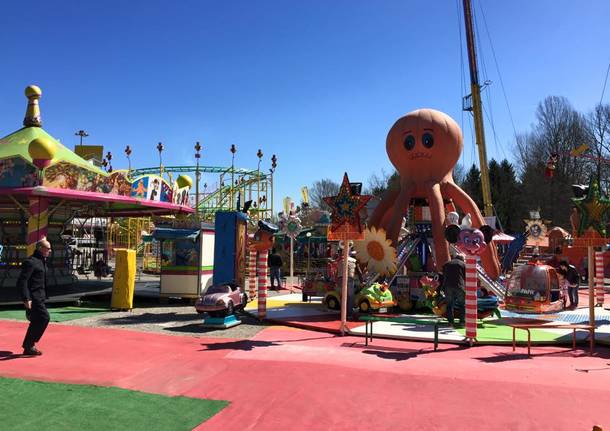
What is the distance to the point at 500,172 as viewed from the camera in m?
48.9

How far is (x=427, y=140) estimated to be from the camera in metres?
14.8

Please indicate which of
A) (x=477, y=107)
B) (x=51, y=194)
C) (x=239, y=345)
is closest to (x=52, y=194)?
(x=51, y=194)

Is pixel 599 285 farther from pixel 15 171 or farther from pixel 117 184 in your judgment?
pixel 15 171

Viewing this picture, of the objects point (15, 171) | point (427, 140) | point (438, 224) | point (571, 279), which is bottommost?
point (571, 279)

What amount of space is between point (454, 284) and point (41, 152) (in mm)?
11551

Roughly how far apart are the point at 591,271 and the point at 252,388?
7502 mm

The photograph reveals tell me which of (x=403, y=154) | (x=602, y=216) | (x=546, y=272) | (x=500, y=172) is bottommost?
(x=546, y=272)

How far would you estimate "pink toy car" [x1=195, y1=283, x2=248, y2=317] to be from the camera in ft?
36.4

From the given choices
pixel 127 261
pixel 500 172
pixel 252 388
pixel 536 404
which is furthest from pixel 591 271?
pixel 500 172

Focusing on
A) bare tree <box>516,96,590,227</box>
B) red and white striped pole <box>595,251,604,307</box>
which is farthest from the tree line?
red and white striped pole <box>595,251,604,307</box>

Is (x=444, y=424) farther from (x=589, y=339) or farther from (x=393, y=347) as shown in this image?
(x=589, y=339)

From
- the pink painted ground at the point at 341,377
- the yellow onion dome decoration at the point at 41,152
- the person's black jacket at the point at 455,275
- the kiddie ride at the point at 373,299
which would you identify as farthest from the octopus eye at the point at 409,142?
the yellow onion dome decoration at the point at 41,152

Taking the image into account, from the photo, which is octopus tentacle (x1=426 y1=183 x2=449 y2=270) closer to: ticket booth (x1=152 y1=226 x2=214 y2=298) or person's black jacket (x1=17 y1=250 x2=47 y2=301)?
ticket booth (x1=152 y1=226 x2=214 y2=298)

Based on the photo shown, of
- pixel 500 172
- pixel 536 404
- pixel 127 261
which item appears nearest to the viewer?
pixel 536 404
